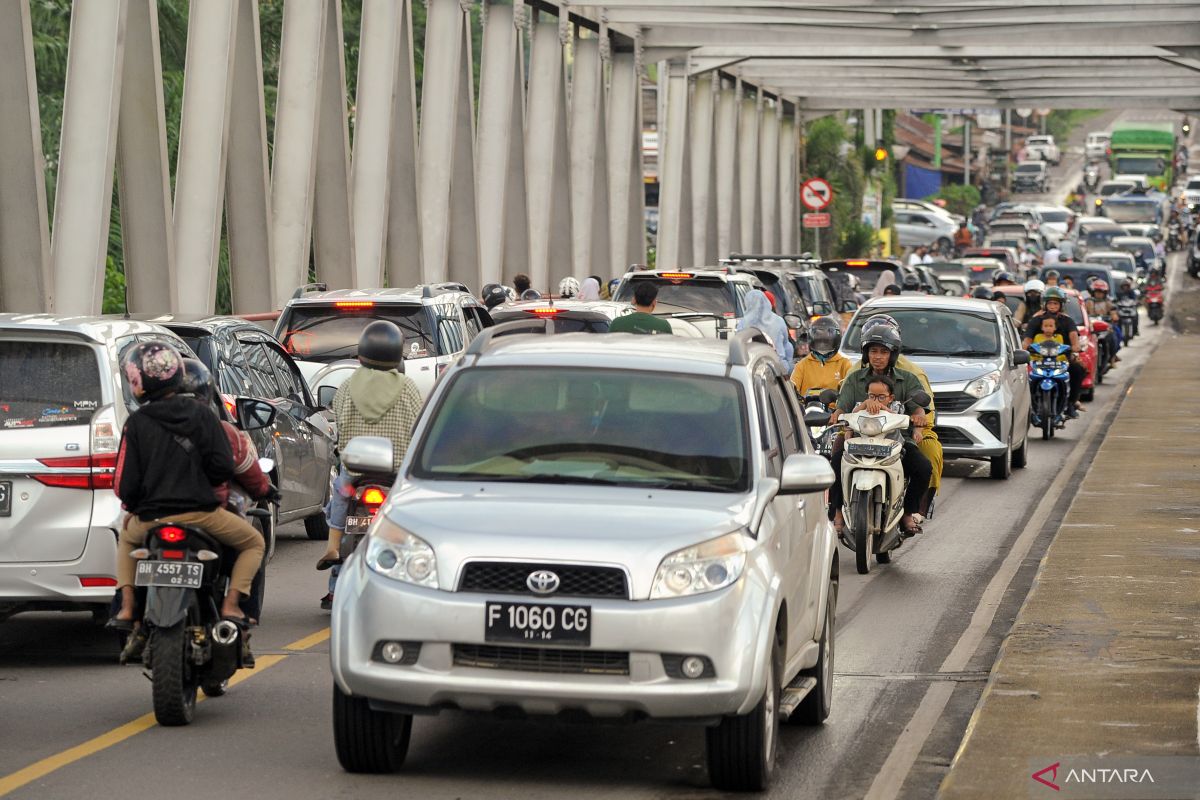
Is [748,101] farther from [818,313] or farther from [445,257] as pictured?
[818,313]

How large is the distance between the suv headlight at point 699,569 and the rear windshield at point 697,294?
17.2 meters

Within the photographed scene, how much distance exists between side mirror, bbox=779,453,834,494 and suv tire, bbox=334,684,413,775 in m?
1.64

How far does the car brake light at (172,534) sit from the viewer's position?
9141mm

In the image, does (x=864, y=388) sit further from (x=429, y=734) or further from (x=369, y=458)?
(x=369, y=458)

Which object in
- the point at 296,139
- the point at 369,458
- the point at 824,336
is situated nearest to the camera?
the point at 369,458

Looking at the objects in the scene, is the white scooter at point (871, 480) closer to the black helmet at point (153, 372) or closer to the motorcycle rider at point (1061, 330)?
the black helmet at point (153, 372)

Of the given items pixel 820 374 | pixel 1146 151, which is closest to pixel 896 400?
pixel 820 374

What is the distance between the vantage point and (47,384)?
1059 cm

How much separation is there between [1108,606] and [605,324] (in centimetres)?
999

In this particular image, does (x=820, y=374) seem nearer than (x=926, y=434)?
No

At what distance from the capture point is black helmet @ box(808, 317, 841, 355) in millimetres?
17234

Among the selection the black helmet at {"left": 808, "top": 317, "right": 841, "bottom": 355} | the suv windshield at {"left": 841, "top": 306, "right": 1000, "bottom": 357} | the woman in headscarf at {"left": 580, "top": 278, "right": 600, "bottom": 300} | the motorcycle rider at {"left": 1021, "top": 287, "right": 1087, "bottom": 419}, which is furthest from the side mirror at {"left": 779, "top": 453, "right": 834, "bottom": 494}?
the woman in headscarf at {"left": 580, "top": 278, "right": 600, "bottom": 300}

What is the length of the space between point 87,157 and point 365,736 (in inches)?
640

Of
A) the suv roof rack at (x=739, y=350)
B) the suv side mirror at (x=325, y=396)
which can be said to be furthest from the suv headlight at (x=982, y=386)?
the suv roof rack at (x=739, y=350)
